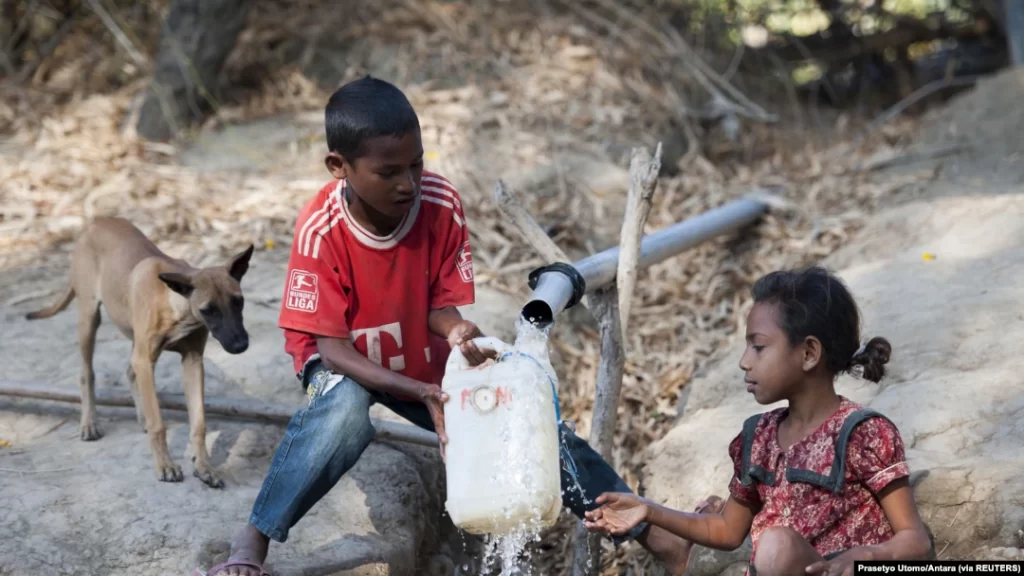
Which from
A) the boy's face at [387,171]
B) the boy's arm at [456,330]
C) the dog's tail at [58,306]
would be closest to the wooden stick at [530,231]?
the boy's arm at [456,330]

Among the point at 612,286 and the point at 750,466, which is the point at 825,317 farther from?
the point at 612,286

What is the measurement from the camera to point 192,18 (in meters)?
8.48

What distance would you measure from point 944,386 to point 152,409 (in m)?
3.21

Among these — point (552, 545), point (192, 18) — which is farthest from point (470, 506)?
point (192, 18)

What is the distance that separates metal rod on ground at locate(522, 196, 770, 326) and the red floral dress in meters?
0.84

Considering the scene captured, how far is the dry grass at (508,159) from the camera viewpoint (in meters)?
6.39

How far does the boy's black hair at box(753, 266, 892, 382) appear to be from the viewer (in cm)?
317

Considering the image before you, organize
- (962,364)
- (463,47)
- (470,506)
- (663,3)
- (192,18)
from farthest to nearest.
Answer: (663,3)
(463,47)
(192,18)
(962,364)
(470,506)

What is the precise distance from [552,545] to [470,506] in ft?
6.94

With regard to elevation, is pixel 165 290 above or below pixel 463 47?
below

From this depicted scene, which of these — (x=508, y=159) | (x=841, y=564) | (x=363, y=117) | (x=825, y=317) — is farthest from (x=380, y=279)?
(x=508, y=159)

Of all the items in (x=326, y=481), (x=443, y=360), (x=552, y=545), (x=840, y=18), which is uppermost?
(x=840, y=18)

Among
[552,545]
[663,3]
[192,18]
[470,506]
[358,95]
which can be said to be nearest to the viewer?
Answer: [470,506]

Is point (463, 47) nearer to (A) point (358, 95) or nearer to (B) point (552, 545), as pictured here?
(B) point (552, 545)
